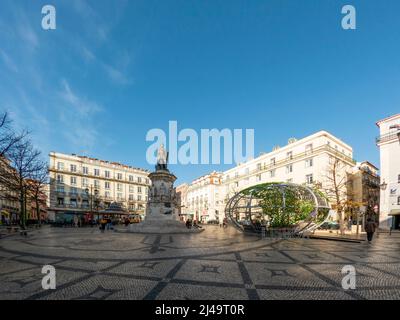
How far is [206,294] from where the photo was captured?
5.96 meters

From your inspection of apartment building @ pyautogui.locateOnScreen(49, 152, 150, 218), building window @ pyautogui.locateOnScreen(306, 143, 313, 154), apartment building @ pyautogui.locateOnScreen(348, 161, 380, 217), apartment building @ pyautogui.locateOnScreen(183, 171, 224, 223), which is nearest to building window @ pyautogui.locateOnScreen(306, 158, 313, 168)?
building window @ pyautogui.locateOnScreen(306, 143, 313, 154)

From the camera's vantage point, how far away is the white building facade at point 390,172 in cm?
3553

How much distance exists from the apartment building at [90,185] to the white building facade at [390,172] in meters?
48.4

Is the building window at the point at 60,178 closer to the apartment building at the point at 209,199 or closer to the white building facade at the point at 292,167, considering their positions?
the apartment building at the point at 209,199

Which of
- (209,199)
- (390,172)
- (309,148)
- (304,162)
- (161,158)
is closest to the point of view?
(161,158)

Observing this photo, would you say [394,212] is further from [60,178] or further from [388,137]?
[60,178]

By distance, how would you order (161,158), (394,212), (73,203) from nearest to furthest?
(161,158), (394,212), (73,203)

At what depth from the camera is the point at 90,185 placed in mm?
66000

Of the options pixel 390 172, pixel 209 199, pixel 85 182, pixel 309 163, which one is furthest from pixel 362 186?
pixel 85 182

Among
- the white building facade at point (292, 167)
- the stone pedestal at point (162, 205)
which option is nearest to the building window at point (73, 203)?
the white building facade at point (292, 167)

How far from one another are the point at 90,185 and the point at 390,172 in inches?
2553
